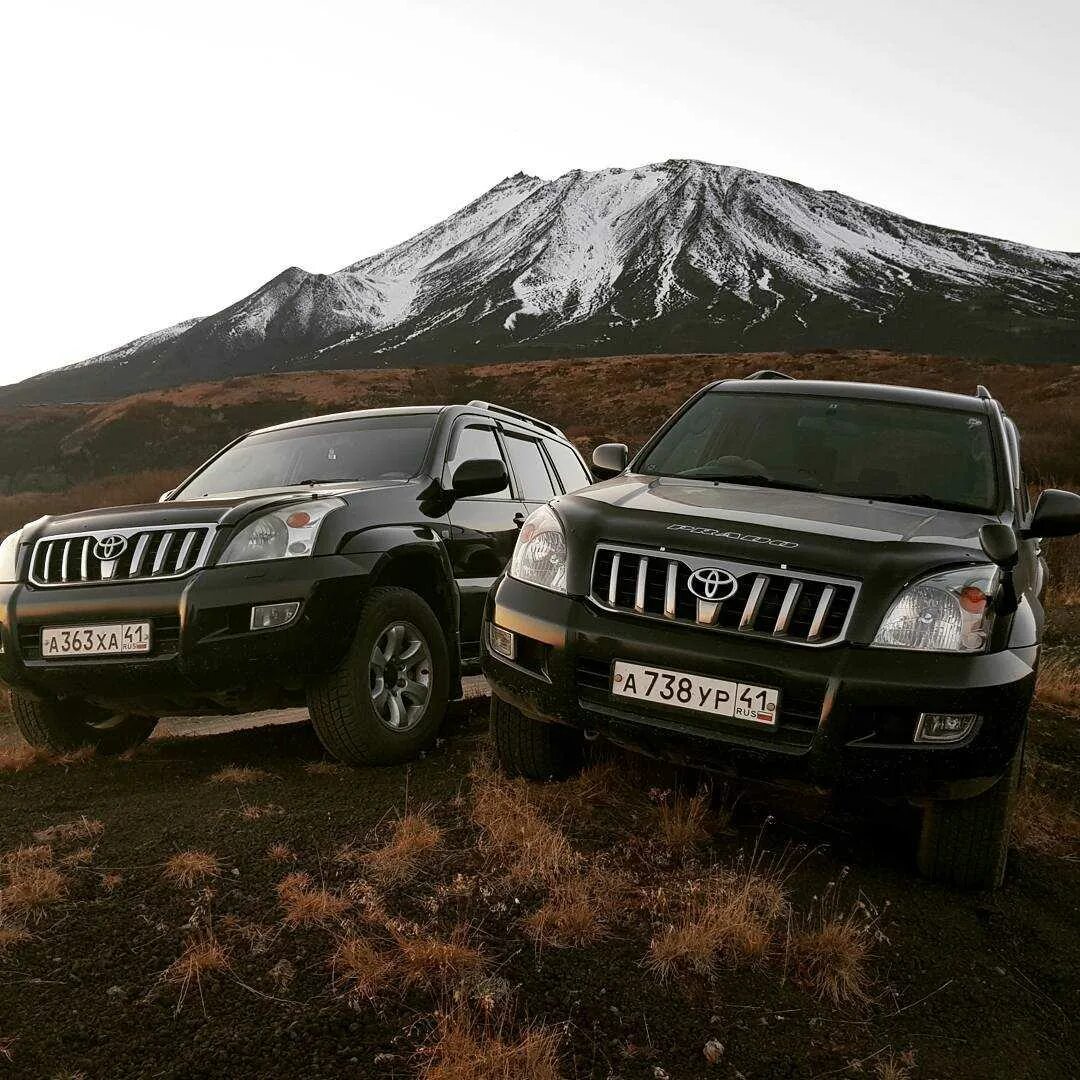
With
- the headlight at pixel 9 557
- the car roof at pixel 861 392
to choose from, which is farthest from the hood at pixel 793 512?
the headlight at pixel 9 557

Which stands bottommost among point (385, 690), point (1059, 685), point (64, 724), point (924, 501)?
point (1059, 685)

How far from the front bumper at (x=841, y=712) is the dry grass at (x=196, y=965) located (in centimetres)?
145

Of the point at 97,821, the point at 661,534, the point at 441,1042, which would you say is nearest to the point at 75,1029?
the point at 441,1042

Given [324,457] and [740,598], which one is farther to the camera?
[324,457]

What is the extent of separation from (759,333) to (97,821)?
472 ft

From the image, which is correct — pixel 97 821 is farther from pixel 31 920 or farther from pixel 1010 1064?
pixel 1010 1064

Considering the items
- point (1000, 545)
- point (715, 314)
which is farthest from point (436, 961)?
point (715, 314)

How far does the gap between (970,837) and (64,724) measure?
13.8ft

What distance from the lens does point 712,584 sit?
3.13 metres

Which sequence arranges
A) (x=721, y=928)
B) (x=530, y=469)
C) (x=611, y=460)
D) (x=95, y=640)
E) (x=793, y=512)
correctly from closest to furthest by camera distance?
1. (x=721, y=928)
2. (x=793, y=512)
3. (x=95, y=640)
4. (x=611, y=460)
5. (x=530, y=469)

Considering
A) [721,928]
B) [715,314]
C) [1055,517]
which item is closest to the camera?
[721,928]

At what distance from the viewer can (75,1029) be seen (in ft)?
7.40

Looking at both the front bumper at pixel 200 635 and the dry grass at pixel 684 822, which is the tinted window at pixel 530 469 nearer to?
the front bumper at pixel 200 635

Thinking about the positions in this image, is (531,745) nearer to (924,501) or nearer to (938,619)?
(938,619)
